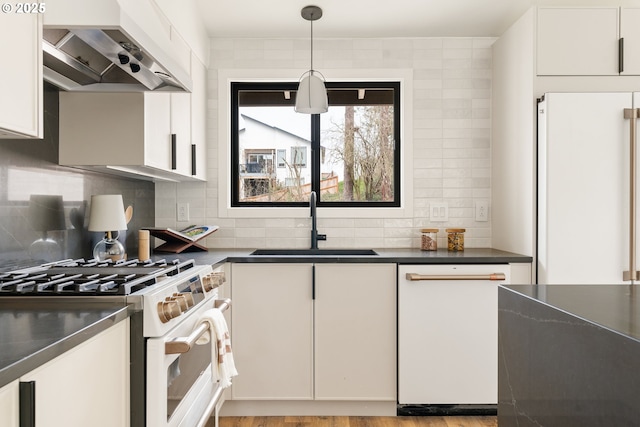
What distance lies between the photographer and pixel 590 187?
8.46 ft

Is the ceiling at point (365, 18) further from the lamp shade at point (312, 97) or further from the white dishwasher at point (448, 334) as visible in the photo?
the white dishwasher at point (448, 334)

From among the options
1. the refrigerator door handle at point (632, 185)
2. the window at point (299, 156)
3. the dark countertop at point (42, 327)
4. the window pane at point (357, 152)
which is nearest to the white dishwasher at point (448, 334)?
the refrigerator door handle at point (632, 185)

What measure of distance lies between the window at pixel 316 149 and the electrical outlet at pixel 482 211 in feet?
1.88

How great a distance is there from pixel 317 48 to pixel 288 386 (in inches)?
84.2

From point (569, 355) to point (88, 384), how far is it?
42.4 inches

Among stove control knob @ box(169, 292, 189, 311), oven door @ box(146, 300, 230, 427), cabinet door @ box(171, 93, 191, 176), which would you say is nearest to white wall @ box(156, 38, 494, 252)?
cabinet door @ box(171, 93, 191, 176)

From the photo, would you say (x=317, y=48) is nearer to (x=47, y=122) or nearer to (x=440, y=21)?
(x=440, y=21)

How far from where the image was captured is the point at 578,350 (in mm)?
973

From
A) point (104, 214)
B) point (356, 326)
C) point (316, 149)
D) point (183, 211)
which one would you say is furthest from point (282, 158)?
point (104, 214)

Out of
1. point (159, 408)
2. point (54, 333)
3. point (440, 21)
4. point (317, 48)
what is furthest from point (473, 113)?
point (54, 333)

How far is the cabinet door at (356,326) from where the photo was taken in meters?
2.70

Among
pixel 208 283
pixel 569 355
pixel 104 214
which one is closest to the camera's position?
pixel 569 355

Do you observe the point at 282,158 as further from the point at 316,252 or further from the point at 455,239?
the point at 455,239

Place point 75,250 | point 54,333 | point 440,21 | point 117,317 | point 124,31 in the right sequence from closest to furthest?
point 54,333
point 117,317
point 124,31
point 75,250
point 440,21
